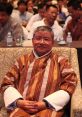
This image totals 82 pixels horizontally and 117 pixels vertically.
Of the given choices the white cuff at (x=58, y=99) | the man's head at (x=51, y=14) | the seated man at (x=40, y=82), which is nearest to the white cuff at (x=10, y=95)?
the seated man at (x=40, y=82)

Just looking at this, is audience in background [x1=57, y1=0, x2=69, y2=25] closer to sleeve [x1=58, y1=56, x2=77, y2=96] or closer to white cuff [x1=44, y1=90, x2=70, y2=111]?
sleeve [x1=58, y1=56, x2=77, y2=96]

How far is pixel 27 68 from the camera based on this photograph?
2441 mm

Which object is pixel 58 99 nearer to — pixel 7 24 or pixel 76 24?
pixel 7 24

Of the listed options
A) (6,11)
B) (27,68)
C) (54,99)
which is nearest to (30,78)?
(27,68)

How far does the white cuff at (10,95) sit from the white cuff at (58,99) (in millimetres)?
200

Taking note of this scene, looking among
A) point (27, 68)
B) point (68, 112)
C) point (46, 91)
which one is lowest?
point (68, 112)

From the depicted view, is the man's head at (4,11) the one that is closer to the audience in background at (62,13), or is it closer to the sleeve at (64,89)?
the sleeve at (64,89)

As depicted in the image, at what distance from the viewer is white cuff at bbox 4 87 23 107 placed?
2314 millimetres

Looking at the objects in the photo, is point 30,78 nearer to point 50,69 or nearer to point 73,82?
point 50,69

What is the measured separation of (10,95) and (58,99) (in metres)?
0.33

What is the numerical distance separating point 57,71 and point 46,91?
0.53 feet

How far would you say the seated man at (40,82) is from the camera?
2.26 meters

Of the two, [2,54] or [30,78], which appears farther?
[2,54]

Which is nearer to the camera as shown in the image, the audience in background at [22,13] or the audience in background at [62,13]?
the audience in background at [22,13]
